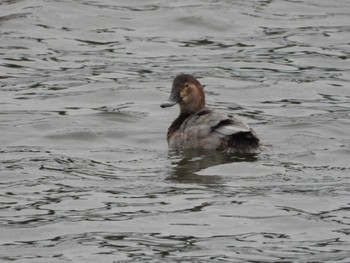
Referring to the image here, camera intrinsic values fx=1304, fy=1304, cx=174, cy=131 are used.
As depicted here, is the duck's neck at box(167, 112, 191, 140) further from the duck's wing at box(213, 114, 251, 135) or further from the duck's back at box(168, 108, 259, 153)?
the duck's wing at box(213, 114, 251, 135)

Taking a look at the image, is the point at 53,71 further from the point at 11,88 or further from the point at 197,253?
the point at 197,253

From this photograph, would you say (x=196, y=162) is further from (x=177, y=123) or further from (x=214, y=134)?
(x=177, y=123)

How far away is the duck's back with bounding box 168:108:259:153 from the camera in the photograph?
12969 mm

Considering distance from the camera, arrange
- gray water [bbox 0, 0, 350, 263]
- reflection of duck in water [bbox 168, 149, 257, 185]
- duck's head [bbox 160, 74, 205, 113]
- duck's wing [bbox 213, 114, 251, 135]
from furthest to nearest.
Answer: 1. duck's head [bbox 160, 74, 205, 113]
2. duck's wing [bbox 213, 114, 251, 135]
3. reflection of duck in water [bbox 168, 149, 257, 185]
4. gray water [bbox 0, 0, 350, 263]

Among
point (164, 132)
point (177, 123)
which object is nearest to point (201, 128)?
point (177, 123)

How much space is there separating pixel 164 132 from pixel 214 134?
159 centimetres

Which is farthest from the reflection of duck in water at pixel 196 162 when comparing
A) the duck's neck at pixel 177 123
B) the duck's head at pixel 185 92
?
the duck's head at pixel 185 92

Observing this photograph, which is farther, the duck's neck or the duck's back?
the duck's neck

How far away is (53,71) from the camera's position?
56.8ft

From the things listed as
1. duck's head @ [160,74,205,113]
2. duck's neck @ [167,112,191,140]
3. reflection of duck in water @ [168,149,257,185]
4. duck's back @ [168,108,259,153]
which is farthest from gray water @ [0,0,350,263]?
duck's head @ [160,74,205,113]

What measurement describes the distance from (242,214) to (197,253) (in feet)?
4.18

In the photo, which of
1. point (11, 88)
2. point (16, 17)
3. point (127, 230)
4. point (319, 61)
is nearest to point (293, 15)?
point (319, 61)

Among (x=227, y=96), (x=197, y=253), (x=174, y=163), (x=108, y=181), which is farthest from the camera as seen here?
(x=227, y=96)

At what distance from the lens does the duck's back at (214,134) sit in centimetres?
1297
